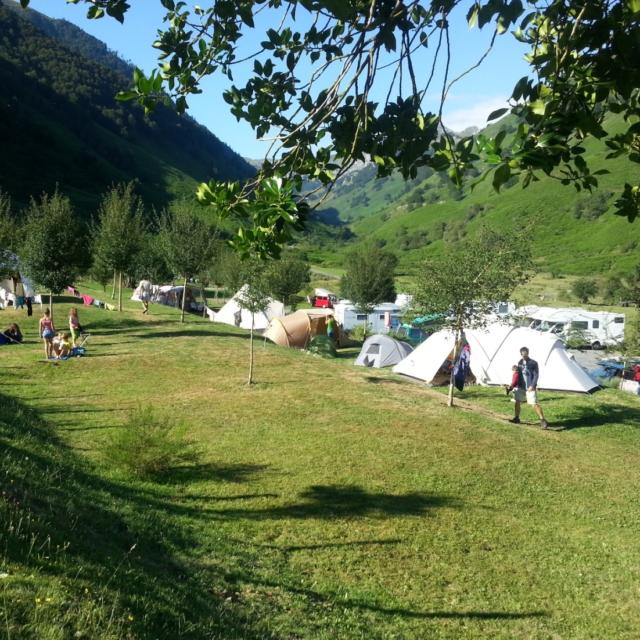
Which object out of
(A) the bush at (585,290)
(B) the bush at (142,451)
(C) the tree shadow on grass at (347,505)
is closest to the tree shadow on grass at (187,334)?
(B) the bush at (142,451)

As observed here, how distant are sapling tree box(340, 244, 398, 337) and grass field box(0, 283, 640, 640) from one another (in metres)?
24.8

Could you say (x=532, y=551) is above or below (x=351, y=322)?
below

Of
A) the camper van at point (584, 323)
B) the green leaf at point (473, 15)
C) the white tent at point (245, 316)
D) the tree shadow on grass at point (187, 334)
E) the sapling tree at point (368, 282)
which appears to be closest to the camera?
the green leaf at point (473, 15)

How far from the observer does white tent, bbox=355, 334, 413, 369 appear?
70.8 ft

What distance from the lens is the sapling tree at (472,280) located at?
41.4ft

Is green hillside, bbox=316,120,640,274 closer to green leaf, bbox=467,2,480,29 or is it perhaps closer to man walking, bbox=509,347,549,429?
man walking, bbox=509,347,549,429

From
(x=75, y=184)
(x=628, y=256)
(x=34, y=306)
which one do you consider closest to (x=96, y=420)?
(x=34, y=306)

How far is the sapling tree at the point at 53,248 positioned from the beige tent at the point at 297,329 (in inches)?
393

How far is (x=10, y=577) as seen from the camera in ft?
8.98

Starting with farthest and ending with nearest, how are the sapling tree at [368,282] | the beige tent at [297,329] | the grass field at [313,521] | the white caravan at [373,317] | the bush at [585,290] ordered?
the bush at [585,290] → the sapling tree at [368,282] → the white caravan at [373,317] → the beige tent at [297,329] → the grass field at [313,521]

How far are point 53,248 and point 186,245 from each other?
16.3ft

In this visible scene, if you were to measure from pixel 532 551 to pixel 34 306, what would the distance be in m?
25.1

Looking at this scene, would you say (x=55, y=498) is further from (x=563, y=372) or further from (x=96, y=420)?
(x=563, y=372)

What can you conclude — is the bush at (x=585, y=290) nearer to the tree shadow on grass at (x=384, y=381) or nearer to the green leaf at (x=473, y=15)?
the tree shadow on grass at (x=384, y=381)
